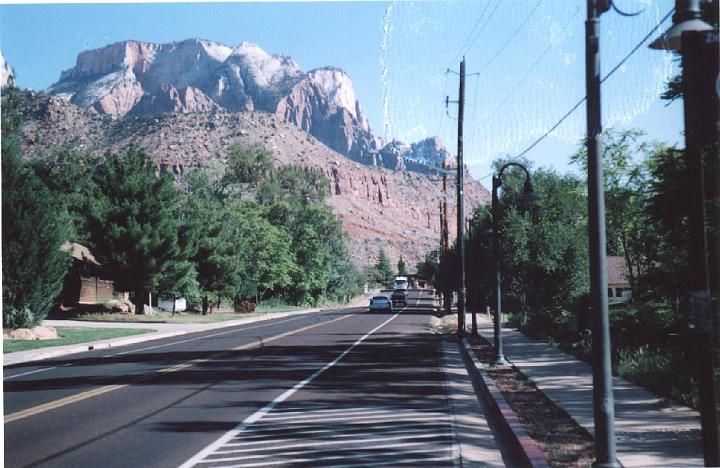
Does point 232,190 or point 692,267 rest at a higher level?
point 232,190

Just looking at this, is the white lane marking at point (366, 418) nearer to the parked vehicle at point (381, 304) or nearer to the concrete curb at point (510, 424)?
the concrete curb at point (510, 424)

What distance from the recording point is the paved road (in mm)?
7930

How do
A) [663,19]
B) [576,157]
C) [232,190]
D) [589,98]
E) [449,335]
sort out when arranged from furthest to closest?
1. [232,190]
2. [576,157]
3. [449,335]
4. [663,19]
5. [589,98]

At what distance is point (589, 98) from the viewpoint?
24.7ft

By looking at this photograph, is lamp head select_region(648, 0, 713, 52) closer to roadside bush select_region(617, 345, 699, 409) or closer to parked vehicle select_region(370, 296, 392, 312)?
roadside bush select_region(617, 345, 699, 409)

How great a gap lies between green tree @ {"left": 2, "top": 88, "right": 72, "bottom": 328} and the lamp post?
79.4 ft

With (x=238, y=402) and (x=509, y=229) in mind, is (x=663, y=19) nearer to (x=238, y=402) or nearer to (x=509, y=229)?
(x=238, y=402)

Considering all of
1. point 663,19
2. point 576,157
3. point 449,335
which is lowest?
point 449,335

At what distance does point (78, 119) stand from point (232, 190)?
25.1 metres

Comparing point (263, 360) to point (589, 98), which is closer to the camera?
point (589, 98)

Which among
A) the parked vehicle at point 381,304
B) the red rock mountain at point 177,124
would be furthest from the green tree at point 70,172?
the parked vehicle at point 381,304

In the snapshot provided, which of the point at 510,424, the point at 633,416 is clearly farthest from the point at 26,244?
the point at 633,416

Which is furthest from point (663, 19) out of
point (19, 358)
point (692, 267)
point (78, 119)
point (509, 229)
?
point (78, 119)

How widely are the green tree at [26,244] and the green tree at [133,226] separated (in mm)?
13619
